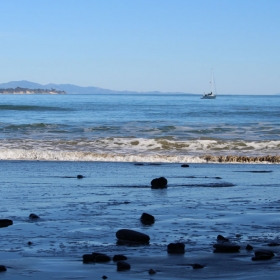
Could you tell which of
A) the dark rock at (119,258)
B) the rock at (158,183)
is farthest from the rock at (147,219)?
the rock at (158,183)

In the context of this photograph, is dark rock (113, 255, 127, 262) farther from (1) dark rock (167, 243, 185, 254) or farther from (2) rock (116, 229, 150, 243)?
(2) rock (116, 229, 150, 243)

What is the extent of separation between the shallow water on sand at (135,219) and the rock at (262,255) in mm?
85

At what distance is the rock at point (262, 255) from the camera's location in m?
7.50

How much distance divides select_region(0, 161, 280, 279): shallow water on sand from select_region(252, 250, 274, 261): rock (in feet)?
0.28

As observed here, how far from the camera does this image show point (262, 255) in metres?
7.55

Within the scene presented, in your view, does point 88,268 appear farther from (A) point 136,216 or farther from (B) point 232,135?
(B) point 232,135

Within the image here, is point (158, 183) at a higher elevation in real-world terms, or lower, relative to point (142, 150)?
higher

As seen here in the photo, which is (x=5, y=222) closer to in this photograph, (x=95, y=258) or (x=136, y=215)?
(x=136, y=215)

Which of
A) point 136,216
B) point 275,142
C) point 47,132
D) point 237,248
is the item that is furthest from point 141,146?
point 237,248

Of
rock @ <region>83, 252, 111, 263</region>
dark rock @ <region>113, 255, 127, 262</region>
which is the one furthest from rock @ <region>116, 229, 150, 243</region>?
rock @ <region>83, 252, 111, 263</region>

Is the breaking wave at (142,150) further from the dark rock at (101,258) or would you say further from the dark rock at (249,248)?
the dark rock at (101,258)

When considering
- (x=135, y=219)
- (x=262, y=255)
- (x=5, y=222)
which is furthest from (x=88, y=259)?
(x=135, y=219)

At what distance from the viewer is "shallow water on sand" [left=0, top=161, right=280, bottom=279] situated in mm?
7242

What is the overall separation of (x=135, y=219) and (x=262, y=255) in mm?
2998
